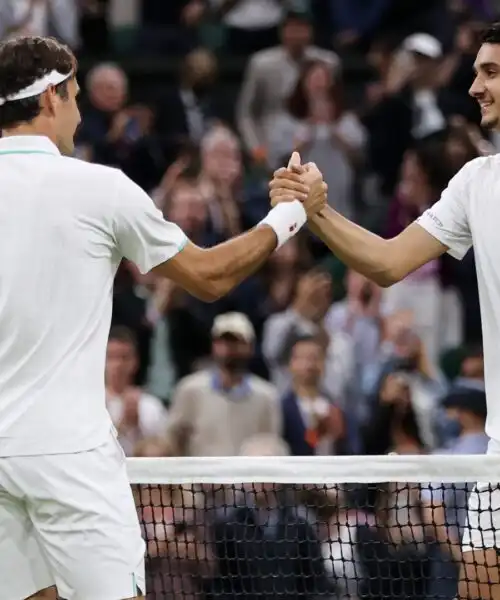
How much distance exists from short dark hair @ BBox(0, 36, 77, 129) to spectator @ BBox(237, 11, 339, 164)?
7245 mm

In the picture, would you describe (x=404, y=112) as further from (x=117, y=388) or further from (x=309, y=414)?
(x=117, y=388)

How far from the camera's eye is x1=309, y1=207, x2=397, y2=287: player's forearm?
5484 millimetres

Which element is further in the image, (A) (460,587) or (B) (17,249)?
(A) (460,587)

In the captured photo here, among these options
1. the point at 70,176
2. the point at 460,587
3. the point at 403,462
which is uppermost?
the point at 70,176

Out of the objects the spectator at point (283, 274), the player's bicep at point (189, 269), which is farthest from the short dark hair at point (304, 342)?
the player's bicep at point (189, 269)

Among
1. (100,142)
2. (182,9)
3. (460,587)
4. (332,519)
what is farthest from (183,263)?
(182,9)

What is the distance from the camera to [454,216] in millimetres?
5336

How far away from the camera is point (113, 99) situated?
1208 centimetres

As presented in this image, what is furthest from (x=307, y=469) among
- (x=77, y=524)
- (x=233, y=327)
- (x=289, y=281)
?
(x=289, y=281)

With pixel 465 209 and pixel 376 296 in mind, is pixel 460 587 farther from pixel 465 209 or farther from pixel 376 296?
pixel 376 296

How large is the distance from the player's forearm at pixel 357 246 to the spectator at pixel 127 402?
349cm

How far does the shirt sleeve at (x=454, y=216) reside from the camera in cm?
529

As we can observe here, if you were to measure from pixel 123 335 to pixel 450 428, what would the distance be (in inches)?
81.0

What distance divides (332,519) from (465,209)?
2.79m
